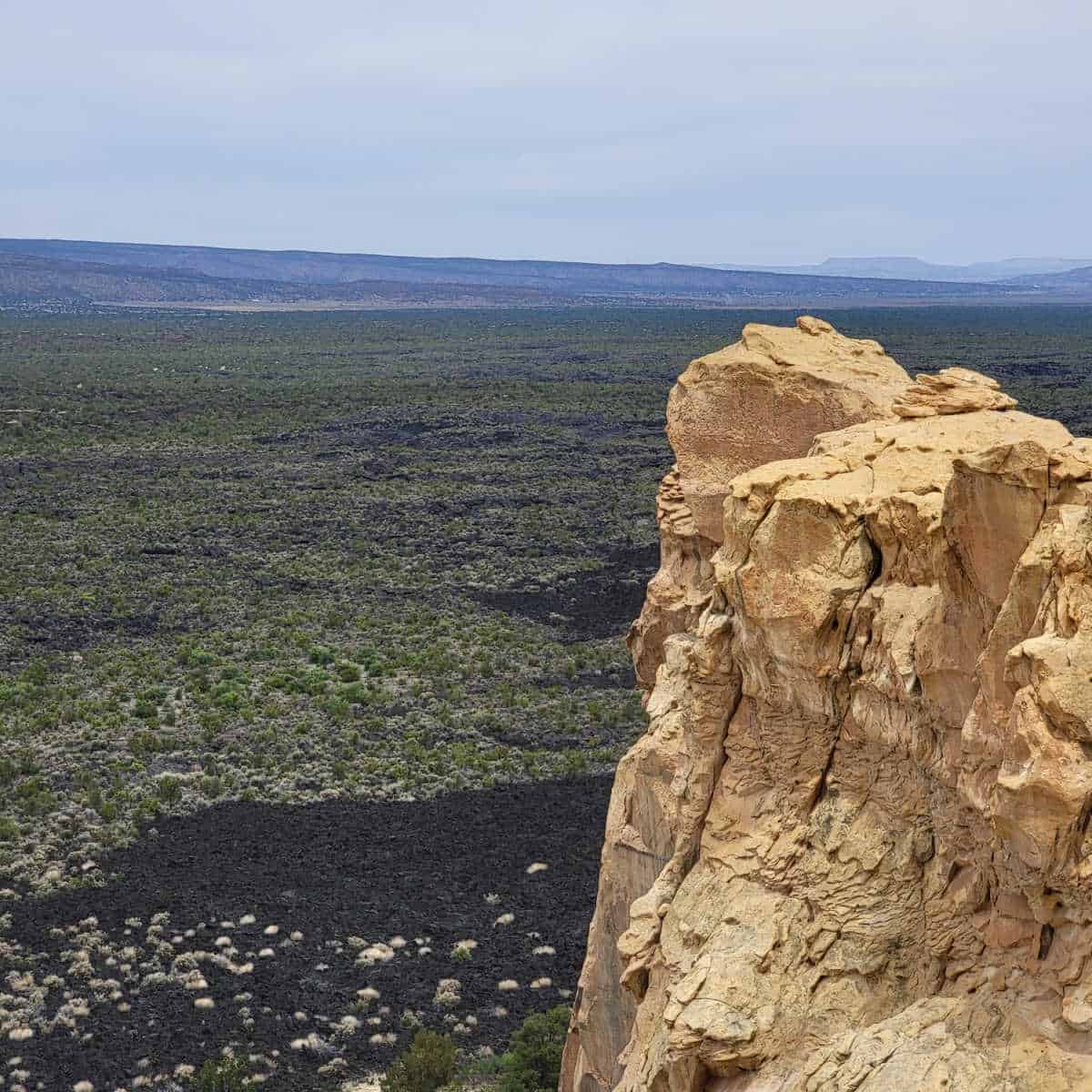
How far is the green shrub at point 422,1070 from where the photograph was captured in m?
15.0

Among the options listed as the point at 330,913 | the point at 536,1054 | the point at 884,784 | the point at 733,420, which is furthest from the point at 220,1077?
the point at 884,784

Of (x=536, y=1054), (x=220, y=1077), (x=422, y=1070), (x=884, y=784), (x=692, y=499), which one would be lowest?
(x=220, y=1077)

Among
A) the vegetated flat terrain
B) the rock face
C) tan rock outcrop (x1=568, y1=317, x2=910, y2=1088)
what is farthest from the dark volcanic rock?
the rock face

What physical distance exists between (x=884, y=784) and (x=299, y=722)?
20942 mm

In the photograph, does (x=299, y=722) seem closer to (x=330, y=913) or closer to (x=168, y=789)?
(x=168, y=789)

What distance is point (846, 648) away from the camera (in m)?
8.02

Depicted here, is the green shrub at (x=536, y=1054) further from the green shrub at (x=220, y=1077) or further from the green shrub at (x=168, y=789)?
the green shrub at (x=168, y=789)

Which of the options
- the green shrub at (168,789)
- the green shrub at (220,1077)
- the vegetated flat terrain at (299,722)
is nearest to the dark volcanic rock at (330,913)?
the vegetated flat terrain at (299,722)

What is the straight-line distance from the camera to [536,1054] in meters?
15.3

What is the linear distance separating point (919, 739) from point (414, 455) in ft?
194

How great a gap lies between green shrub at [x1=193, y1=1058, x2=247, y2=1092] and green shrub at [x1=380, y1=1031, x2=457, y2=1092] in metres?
1.59

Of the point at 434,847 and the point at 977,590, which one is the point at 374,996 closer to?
the point at 434,847

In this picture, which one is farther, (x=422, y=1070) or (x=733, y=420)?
(x=422, y=1070)

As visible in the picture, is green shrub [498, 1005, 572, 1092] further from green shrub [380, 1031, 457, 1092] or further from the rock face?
the rock face
